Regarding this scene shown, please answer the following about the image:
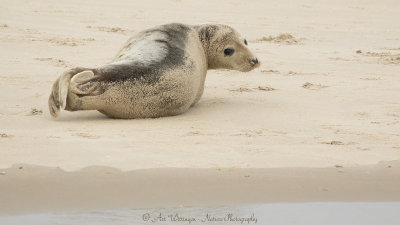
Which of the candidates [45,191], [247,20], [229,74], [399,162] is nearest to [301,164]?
[399,162]

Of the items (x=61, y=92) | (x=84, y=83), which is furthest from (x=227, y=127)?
(x=61, y=92)

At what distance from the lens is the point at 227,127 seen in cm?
670

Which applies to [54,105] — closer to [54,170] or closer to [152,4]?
[54,170]

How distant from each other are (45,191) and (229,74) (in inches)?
190

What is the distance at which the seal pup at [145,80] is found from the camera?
21.8 ft

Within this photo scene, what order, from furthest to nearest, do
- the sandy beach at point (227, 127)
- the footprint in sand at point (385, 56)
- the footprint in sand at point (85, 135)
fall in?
the footprint in sand at point (385, 56)
the footprint in sand at point (85, 135)
the sandy beach at point (227, 127)

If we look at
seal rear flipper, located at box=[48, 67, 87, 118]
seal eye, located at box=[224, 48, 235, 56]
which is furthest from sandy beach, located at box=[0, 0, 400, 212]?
seal eye, located at box=[224, 48, 235, 56]

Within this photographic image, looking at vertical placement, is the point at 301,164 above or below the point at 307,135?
below

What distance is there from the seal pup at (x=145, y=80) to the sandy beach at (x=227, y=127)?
0.46 ft

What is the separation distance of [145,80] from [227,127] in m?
0.75

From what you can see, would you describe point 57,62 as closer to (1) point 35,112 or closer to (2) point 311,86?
(1) point 35,112

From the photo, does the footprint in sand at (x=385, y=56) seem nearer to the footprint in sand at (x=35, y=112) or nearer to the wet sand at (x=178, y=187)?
the footprint in sand at (x=35, y=112)

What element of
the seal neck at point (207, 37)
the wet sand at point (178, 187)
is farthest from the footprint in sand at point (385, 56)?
the wet sand at point (178, 187)

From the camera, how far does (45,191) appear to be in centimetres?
481
